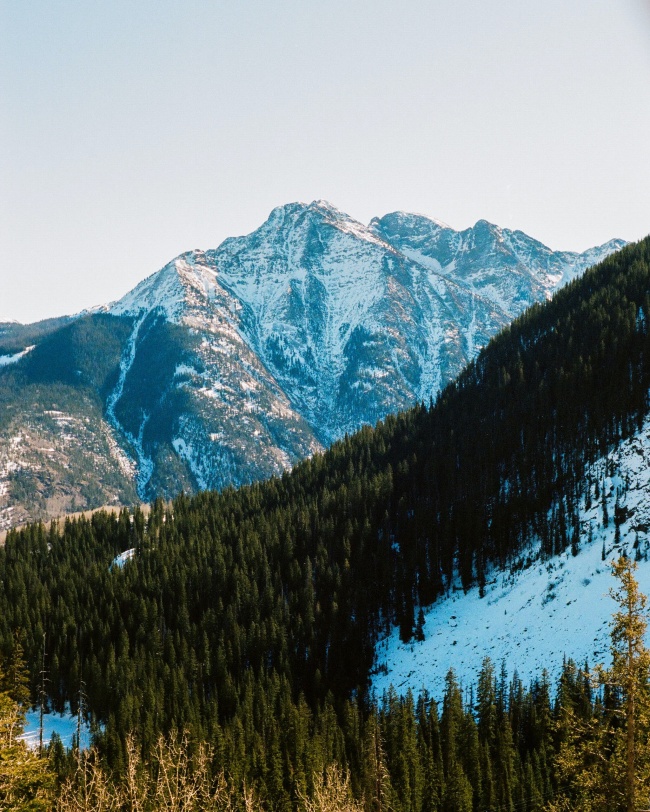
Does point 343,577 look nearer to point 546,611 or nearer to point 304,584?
point 304,584

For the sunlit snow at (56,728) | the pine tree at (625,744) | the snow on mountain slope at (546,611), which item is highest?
the snow on mountain slope at (546,611)

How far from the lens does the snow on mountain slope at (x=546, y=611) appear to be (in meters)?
125

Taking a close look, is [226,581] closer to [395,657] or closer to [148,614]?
[148,614]

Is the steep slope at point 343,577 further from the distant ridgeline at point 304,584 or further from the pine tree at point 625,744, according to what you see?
the pine tree at point 625,744

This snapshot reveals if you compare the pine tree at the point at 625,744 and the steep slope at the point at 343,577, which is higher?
the steep slope at the point at 343,577

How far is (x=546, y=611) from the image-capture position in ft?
443

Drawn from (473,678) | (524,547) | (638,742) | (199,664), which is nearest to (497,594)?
(524,547)

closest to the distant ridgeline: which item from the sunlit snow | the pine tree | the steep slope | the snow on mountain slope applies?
the steep slope

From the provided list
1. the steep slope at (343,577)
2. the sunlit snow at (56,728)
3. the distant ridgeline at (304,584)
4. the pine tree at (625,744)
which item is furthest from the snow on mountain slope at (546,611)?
the pine tree at (625,744)

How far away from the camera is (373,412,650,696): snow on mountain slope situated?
410 feet

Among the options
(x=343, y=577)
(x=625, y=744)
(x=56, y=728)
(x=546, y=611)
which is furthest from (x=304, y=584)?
(x=625, y=744)

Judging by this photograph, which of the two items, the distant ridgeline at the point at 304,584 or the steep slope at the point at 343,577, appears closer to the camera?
the distant ridgeline at the point at 304,584

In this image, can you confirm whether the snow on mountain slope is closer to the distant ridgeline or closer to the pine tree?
the distant ridgeline

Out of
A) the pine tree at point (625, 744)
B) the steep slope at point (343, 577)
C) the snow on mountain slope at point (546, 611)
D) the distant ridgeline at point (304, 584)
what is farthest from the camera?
the steep slope at point (343, 577)
